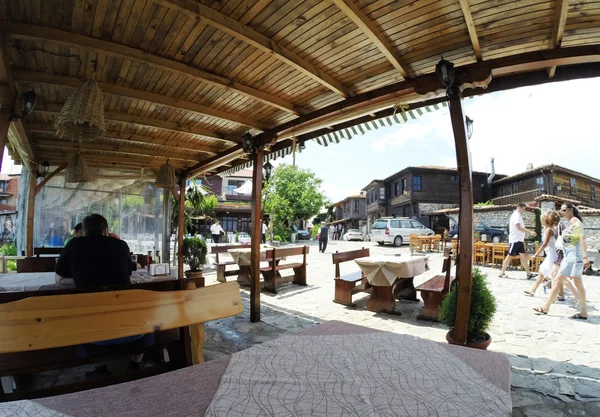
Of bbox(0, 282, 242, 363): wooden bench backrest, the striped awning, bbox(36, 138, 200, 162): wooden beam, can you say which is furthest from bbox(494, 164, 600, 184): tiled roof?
bbox(0, 282, 242, 363): wooden bench backrest

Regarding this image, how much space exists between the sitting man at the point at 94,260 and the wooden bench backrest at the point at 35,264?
2318 millimetres

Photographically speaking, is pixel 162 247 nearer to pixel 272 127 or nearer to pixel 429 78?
pixel 272 127

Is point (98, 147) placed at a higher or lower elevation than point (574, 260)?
higher

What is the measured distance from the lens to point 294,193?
91.0 ft

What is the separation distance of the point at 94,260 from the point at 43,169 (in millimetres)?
5888

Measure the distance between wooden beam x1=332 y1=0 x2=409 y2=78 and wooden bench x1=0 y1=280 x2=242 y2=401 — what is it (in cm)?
210

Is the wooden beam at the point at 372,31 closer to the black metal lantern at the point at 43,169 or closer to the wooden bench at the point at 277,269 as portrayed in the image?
the wooden bench at the point at 277,269

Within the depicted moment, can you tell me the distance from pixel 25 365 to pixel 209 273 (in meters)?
7.35

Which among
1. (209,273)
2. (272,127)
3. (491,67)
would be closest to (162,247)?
(209,273)

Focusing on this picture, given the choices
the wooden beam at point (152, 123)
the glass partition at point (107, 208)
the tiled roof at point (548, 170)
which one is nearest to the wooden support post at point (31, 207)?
the glass partition at point (107, 208)

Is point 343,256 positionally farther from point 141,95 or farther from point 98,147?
point 98,147

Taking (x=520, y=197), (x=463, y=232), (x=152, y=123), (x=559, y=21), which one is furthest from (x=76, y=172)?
(x=520, y=197)

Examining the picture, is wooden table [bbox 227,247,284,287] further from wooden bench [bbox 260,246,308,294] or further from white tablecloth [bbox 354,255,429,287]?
white tablecloth [bbox 354,255,429,287]

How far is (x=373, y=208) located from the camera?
34.0 metres
